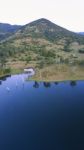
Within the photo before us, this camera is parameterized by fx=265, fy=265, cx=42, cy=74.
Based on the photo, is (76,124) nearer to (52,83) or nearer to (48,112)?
(48,112)

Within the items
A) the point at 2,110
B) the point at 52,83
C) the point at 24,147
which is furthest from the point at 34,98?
the point at 24,147

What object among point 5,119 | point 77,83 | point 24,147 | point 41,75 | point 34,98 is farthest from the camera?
point 41,75

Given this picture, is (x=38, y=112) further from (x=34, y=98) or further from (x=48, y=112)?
(x=34, y=98)

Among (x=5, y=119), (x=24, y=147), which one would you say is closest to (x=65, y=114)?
(x=5, y=119)

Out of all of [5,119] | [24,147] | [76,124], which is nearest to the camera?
[24,147]

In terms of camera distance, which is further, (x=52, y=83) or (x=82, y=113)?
(x=52, y=83)

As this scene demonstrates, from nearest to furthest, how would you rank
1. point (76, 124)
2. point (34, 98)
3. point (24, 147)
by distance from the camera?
1. point (24, 147)
2. point (76, 124)
3. point (34, 98)
